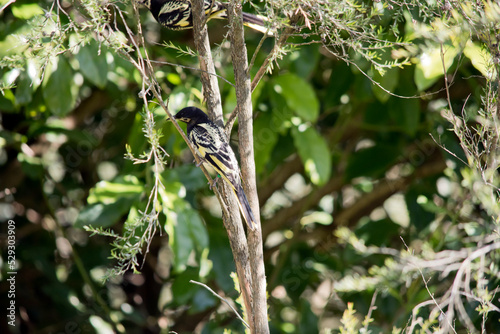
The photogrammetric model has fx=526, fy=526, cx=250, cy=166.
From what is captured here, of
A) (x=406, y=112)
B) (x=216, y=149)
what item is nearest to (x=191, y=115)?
(x=216, y=149)

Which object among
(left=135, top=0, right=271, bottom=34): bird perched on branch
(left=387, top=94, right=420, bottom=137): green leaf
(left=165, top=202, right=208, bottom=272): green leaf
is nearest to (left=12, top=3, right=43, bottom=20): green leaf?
(left=135, top=0, right=271, bottom=34): bird perched on branch

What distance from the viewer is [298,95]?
8.38 feet

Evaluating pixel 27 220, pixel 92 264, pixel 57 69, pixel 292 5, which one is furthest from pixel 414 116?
pixel 27 220

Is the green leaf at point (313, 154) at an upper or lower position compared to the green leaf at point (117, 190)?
lower

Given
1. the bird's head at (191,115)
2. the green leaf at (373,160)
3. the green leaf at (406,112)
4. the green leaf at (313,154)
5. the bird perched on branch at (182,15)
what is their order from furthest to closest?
the green leaf at (373,160), the green leaf at (406,112), the green leaf at (313,154), the bird's head at (191,115), the bird perched on branch at (182,15)

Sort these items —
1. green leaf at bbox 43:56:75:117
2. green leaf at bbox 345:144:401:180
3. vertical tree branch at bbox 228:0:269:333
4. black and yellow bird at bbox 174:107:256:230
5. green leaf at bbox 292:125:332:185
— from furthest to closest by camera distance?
green leaf at bbox 345:144:401:180 < green leaf at bbox 292:125:332:185 < green leaf at bbox 43:56:75:117 < black and yellow bird at bbox 174:107:256:230 < vertical tree branch at bbox 228:0:269:333

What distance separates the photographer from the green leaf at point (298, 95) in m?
Answer: 2.52

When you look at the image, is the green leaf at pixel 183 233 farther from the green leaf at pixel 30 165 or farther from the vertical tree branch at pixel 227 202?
the green leaf at pixel 30 165

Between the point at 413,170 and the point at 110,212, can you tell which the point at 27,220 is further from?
the point at 413,170

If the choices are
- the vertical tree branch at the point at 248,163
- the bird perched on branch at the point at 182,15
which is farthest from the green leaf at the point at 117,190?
the vertical tree branch at the point at 248,163

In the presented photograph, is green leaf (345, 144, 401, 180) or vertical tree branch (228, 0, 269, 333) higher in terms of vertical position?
vertical tree branch (228, 0, 269, 333)

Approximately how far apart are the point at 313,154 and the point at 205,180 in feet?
1.82

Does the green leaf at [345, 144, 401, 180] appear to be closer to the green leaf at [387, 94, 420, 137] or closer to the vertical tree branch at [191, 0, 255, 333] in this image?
the green leaf at [387, 94, 420, 137]

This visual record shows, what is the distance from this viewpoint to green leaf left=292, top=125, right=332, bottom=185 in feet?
8.53
